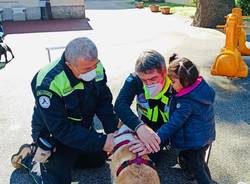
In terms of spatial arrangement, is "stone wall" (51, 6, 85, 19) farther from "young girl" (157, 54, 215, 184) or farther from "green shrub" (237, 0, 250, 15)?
"young girl" (157, 54, 215, 184)

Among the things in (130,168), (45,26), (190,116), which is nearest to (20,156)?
(130,168)

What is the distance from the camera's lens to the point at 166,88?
3.01 meters

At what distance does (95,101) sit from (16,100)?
2671mm

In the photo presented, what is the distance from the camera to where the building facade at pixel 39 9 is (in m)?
13.6

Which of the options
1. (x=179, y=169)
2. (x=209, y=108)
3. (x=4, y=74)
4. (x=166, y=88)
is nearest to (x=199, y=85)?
(x=209, y=108)

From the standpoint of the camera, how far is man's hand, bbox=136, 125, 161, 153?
2.47 metres

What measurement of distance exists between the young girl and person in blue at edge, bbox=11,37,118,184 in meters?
0.55

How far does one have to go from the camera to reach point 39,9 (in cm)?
1388

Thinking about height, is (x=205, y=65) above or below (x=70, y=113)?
below

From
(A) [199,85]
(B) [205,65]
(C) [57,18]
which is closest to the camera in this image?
(A) [199,85]

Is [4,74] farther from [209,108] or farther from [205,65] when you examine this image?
[209,108]

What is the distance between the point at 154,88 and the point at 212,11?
8.67m

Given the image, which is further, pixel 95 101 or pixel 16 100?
pixel 16 100

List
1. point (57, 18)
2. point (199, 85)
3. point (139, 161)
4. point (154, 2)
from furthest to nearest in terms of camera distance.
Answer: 1. point (154, 2)
2. point (57, 18)
3. point (199, 85)
4. point (139, 161)
